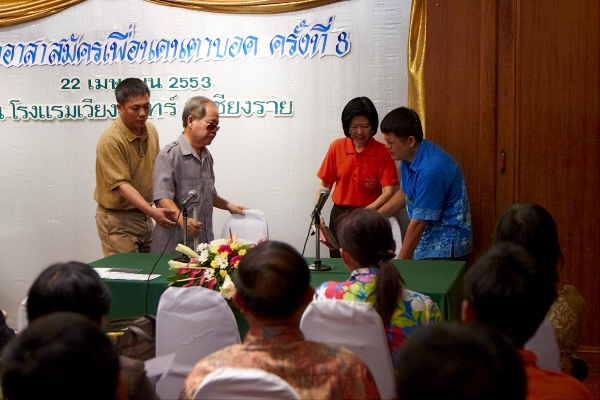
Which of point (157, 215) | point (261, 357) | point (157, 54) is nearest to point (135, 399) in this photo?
point (261, 357)

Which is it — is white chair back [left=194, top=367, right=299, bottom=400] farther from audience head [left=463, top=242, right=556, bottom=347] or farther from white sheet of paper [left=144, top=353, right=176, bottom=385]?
audience head [left=463, top=242, right=556, bottom=347]

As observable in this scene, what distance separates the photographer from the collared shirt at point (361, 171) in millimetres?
4746

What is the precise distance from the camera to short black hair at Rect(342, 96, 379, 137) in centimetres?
465

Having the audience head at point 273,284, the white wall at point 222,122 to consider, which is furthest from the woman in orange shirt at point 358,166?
the audience head at point 273,284

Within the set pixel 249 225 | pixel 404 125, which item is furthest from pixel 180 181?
pixel 404 125

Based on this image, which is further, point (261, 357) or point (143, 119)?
point (143, 119)

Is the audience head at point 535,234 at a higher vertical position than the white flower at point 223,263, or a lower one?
higher

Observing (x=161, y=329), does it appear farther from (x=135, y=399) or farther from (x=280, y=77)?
(x=280, y=77)

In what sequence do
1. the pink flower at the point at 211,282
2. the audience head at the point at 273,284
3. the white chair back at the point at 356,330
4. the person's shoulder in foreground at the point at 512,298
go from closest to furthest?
1. the person's shoulder in foreground at the point at 512,298
2. the audience head at the point at 273,284
3. the white chair back at the point at 356,330
4. the pink flower at the point at 211,282

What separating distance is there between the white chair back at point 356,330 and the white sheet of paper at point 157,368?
1.83 ft

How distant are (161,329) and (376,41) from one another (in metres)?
2.87

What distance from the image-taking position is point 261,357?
1.73m

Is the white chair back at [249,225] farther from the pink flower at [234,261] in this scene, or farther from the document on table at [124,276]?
the pink flower at [234,261]

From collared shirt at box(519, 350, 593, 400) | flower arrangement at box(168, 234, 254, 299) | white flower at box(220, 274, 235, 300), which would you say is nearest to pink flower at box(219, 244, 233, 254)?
flower arrangement at box(168, 234, 254, 299)
